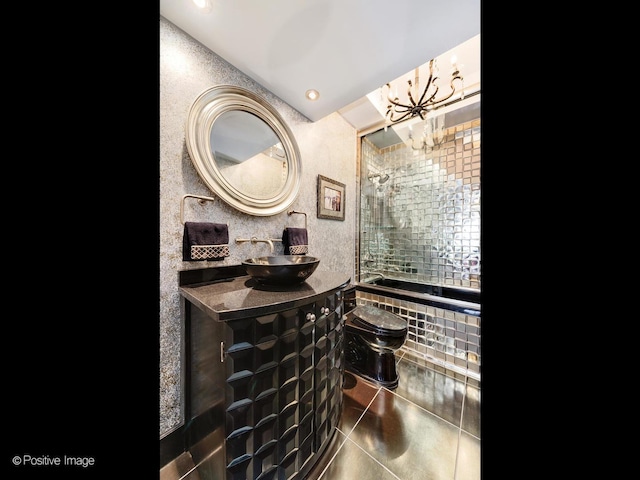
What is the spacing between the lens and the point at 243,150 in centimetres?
129

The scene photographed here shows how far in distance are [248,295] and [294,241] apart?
0.67 metres

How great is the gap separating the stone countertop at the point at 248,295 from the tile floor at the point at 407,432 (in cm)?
87

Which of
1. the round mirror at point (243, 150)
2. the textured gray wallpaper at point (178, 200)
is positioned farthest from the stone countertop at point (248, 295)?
the round mirror at point (243, 150)

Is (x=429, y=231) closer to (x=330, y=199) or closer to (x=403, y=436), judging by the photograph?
(x=330, y=199)

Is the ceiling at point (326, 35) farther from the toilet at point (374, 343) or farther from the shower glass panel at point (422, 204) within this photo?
the toilet at point (374, 343)

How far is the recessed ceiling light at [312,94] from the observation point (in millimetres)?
1414

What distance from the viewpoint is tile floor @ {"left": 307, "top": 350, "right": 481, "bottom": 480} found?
104 centimetres

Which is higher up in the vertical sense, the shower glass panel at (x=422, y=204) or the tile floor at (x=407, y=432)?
the shower glass panel at (x=422, y=204)

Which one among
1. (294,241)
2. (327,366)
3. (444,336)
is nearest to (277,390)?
(327,366)

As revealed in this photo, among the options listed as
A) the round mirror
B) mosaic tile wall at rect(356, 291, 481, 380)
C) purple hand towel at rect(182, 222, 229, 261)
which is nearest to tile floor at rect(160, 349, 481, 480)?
mosaic tile wall at rect(356, 291, 481, 380)
